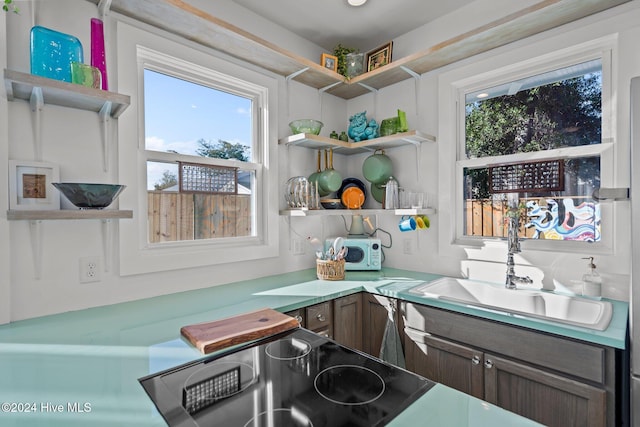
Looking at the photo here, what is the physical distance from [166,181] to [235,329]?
1009 mm

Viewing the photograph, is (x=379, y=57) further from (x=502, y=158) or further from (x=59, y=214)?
(x=59, y=214)

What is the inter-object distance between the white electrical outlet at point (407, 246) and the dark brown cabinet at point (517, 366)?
717 millimetres

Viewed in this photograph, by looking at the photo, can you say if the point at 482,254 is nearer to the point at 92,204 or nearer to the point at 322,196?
the point at 322,196

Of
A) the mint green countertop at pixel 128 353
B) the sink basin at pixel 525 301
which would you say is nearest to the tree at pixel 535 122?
the sink basin at pixel 525 301

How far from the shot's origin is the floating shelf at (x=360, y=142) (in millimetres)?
2133

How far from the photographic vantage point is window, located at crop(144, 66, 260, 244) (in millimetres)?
1810

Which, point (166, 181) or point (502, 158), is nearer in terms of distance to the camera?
point (166, 181)

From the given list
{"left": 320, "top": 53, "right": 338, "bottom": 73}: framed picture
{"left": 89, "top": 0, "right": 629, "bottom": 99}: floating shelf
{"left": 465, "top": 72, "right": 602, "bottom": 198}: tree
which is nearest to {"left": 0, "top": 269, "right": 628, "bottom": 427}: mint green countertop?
{"left": 465, "top": 72, "right": 602, "bottom": 198}: tree

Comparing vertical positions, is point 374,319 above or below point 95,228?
below

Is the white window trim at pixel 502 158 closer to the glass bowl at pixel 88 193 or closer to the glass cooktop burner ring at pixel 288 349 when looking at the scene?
the glass cooktop burner ring at pixel 288 349

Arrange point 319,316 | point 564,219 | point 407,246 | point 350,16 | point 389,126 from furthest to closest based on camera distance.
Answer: point 407,246 < point 389,126 < point 350,16 < point 564,219 < point 319,316

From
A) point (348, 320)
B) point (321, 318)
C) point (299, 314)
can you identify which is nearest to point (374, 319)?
point (348, 320)

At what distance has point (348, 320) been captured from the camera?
185 centimetres

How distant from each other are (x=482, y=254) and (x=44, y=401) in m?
2.05
